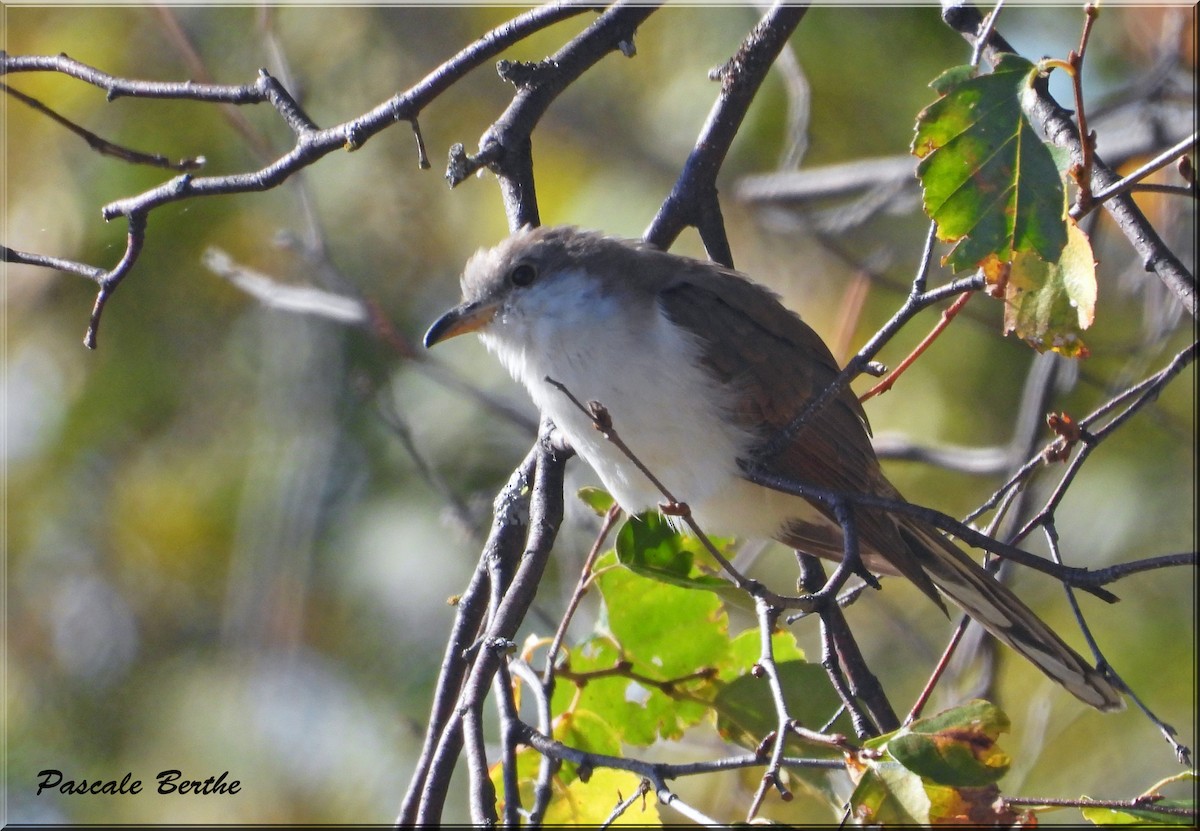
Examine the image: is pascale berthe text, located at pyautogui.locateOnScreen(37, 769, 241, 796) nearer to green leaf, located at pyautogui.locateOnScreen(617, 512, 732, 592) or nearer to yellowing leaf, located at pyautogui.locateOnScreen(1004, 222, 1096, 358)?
green leaf, located at pyautogui.locateOnScreen(617, 512, 732, 592)

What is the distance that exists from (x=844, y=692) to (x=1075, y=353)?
859mm

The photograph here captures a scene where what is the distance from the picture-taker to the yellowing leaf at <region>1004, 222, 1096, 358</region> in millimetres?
2385

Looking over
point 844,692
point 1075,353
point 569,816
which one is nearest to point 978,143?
point 1075,353

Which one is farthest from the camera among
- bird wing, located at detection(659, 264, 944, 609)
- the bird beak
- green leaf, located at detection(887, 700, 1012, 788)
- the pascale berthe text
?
→ the pascale berthe text

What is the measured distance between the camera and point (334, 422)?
694 cm

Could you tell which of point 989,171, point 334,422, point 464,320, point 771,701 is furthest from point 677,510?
point 334,422

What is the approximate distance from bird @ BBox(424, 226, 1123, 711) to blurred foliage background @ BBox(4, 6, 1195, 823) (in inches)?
96.8

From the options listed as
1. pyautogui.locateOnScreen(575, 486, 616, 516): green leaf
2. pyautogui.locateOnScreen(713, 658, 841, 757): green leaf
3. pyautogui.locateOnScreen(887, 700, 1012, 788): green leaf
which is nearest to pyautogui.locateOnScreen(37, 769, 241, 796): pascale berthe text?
pyautogui.locateOnScreen(575, 486, 616, 516): green leaf

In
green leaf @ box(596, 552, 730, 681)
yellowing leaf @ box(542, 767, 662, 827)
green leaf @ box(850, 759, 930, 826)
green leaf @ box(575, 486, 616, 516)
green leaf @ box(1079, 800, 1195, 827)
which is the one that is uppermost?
green leaf @ box(575, 486, 616, 516)

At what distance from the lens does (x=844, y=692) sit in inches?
98.4

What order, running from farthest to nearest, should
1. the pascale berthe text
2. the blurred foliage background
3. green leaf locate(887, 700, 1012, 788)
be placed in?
the blurred foliage background, the pascale berthe text, green leaf locate(887, 700, 1012, 788)

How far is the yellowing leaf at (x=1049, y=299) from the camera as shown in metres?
2.38

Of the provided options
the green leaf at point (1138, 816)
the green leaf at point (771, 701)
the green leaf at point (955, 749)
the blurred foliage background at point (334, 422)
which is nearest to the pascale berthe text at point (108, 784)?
the blurred foliage background at point (334, 422)

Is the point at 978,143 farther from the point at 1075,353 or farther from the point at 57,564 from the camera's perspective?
the point at 57,564
